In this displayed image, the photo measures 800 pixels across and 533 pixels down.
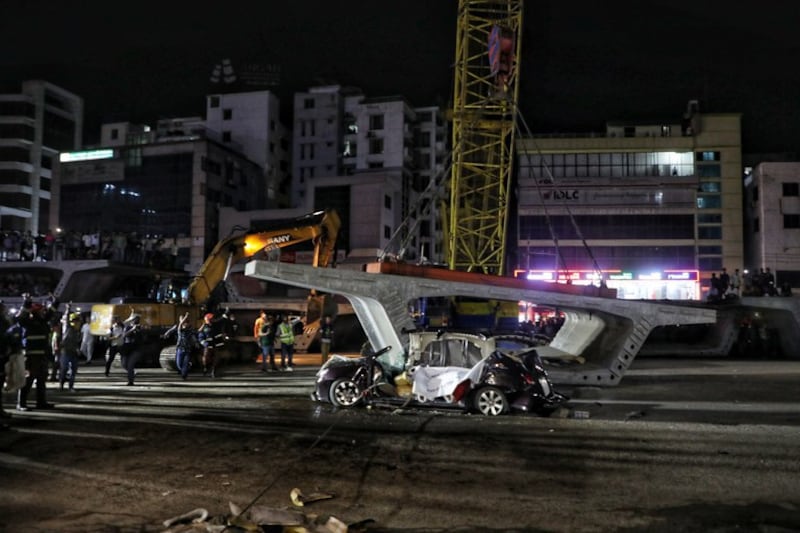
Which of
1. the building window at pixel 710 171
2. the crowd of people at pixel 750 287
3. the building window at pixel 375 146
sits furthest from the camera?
the building window at pixel 375 146

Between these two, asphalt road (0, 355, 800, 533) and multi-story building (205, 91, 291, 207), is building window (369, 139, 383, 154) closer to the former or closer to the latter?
multi-story building (205, 91, 291, 207)

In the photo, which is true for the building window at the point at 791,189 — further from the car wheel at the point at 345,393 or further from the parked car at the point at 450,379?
the car wheel at the point at 345,393

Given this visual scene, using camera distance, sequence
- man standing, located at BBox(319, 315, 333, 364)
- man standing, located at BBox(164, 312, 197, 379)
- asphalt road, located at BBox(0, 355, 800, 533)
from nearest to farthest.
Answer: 1. asphalt road, located at BBox(0, 355, 800, 533)
2. man standing, located at BBox(164, 312, 197, 379)
3. man standing, located at BBox(319, 315, 333, 364)

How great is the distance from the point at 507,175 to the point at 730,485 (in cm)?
2759

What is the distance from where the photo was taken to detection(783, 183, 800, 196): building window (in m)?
54.1

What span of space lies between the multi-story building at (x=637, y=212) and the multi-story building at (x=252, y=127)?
26.2 m

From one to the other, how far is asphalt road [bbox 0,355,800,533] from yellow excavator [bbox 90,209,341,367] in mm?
7552

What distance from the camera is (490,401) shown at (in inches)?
436

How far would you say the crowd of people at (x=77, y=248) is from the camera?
32.5 m

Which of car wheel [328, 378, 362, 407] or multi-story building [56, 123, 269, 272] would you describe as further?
multi-story building [56, 123, 269, 272]

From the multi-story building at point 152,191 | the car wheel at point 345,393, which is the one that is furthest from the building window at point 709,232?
the car wheel at point 345,393

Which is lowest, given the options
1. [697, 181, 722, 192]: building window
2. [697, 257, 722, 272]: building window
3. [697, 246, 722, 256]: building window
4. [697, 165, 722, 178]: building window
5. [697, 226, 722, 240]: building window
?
[697, 257, 722, 272]: building window

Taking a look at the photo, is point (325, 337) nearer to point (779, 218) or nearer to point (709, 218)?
point (779, 218)

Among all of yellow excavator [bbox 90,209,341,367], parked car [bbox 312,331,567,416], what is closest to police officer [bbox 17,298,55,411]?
parked car [bbox 312,331,567,416]
